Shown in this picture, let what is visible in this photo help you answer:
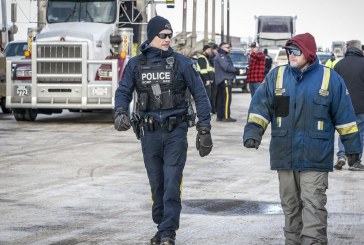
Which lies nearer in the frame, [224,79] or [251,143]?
[251,143]

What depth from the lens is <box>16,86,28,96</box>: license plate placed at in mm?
23359

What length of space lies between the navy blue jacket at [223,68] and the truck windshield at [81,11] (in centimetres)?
262

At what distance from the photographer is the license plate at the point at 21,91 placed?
23.4 meters

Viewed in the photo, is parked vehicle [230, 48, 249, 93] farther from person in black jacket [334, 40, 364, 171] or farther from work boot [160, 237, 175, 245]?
work boot [160, 237, 175, 245]

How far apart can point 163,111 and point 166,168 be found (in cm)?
45

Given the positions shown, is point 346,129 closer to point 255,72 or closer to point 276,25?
point 255,72

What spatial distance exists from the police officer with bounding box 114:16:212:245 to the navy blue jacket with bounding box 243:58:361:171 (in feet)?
3.03

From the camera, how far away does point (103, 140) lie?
19.1 meters

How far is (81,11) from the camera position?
24.5m

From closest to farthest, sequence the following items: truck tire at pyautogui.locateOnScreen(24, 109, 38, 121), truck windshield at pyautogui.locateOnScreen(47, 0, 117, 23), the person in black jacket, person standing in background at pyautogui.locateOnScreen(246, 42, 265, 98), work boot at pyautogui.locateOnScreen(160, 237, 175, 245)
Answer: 1. work boot at pyautogui.locateOnScreen(160, 237, 175, 245)
2. the person in black jacket
3. truck tire at pyautogui.locateOnScreen(24, 109, 38, 121)
4. truck windshield at pyautogui.locateOnScreen(47, 0, 117, 23)
5. person standing in background at pyautogui.locateOnScreen(246, 42, 265, 98)

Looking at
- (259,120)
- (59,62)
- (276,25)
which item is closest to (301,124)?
(259,120)

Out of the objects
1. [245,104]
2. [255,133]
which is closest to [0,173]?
[255,133]

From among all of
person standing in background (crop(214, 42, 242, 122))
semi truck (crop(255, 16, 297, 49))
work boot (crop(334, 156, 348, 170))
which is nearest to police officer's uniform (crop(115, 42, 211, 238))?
work boot (crop(334, 156, 348, 170))

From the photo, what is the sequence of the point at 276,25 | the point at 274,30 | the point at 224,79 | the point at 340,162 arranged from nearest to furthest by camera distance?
the point at 340,162
the point at 224,79
the point at 276,25
the point at 274,30
